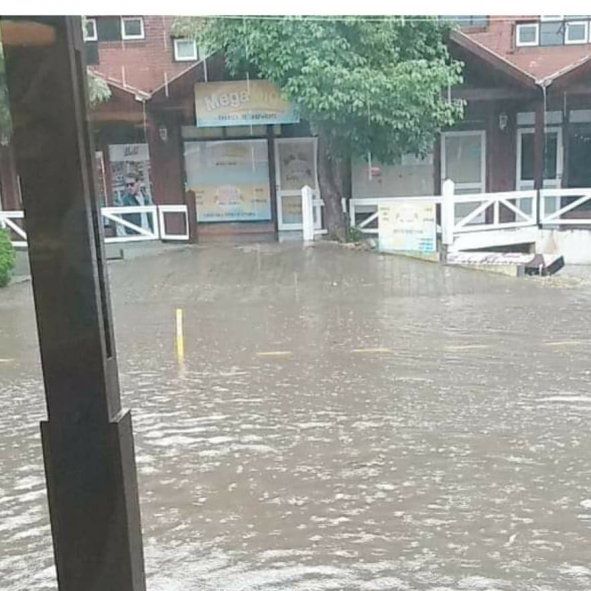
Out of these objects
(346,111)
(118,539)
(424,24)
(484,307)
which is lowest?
(484,307)

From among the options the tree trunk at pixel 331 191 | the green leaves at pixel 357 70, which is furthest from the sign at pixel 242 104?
the tree trunk at pixel 331 191

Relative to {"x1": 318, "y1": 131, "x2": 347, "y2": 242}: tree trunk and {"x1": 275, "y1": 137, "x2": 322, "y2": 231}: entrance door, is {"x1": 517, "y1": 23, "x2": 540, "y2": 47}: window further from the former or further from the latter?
{"x1": 275, "y1": 137, "x2": 322, "y2": 231}: entrance door

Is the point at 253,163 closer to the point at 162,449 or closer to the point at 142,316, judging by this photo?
the point at 142,316

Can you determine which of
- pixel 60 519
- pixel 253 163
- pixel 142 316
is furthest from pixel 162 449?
pixel 253 163

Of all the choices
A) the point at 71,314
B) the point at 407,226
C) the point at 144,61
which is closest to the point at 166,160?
the point at 144,61

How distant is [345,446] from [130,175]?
419 inches

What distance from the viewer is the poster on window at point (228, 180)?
1363cm

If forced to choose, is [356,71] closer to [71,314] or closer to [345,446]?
[345,446]

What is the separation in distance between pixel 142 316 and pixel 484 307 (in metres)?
3.49

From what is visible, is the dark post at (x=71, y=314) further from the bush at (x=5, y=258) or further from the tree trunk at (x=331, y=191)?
the tree trunk at (x=331, y=191)

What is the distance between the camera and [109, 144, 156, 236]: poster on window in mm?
13695

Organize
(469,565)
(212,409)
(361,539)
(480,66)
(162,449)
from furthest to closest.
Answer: (480,66), (212,409), (162,449), (361,539), (469,565)

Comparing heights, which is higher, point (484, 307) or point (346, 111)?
point (346, 111)

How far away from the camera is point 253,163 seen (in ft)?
44.9
